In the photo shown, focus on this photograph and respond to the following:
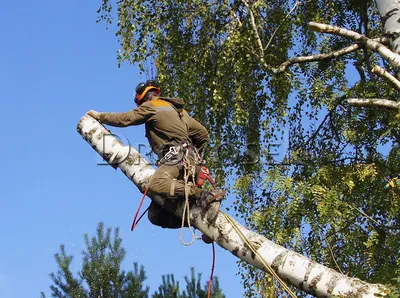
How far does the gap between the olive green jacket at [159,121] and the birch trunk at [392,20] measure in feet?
5.95

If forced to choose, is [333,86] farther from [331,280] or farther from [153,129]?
[331,280]

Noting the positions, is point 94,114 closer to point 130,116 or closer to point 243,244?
point 130,116

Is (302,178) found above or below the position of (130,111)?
above

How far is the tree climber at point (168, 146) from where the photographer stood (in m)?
5.01

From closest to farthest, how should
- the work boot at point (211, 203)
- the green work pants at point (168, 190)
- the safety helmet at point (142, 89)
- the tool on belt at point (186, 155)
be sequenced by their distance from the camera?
the work boot at point (211, 203) < the green work pants at point (168, 190) < the tool on belt at point (186, 155) < the safety helmet at point (142, 89)

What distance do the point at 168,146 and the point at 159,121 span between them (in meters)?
0.21

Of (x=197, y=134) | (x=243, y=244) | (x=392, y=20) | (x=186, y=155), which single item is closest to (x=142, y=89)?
(x=197, y=134)

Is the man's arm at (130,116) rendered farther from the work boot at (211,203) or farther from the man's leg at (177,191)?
the work boot at (211,203)

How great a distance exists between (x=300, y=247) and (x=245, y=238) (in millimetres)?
2935

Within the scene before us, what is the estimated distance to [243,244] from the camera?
462 cm

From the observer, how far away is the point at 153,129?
557cm

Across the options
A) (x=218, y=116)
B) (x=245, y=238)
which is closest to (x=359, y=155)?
(x=218, y=116)

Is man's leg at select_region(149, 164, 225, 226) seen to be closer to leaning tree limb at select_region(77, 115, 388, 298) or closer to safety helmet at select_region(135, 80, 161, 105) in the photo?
leaning tree limb at select_region(77, 115, 388, 298)

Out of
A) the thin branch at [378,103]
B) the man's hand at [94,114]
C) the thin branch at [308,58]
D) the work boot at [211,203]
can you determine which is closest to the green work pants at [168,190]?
the work boot at [211,203]
